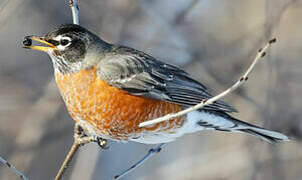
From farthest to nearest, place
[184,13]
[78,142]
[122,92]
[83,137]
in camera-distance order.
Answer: [184,13]
[122,92]
[83,137]
[78,142]

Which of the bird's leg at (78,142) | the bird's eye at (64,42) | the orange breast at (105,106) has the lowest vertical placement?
the bird's leg at (78,142)

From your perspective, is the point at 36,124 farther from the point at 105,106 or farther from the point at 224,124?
the point at 224,124

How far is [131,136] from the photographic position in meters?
3.95

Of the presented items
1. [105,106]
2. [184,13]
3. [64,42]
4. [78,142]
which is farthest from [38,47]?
[184,13]

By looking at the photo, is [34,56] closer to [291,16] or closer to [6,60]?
[6,60]

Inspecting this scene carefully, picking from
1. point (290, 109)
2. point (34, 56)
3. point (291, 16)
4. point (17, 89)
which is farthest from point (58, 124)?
point (291, 16)

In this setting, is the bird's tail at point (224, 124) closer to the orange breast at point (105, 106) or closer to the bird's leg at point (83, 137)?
the orange breast at point (105, 106)

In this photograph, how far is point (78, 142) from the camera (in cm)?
329

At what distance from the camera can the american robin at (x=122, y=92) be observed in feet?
12.6

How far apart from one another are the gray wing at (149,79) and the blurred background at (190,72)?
0.67 m

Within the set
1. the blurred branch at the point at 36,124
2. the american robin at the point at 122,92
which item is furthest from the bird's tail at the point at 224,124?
the blurred branch at the point at 36,124

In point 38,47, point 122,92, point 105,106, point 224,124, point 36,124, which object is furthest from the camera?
point 36,124

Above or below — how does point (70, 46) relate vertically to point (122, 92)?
above

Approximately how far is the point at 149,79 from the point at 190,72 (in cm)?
126
